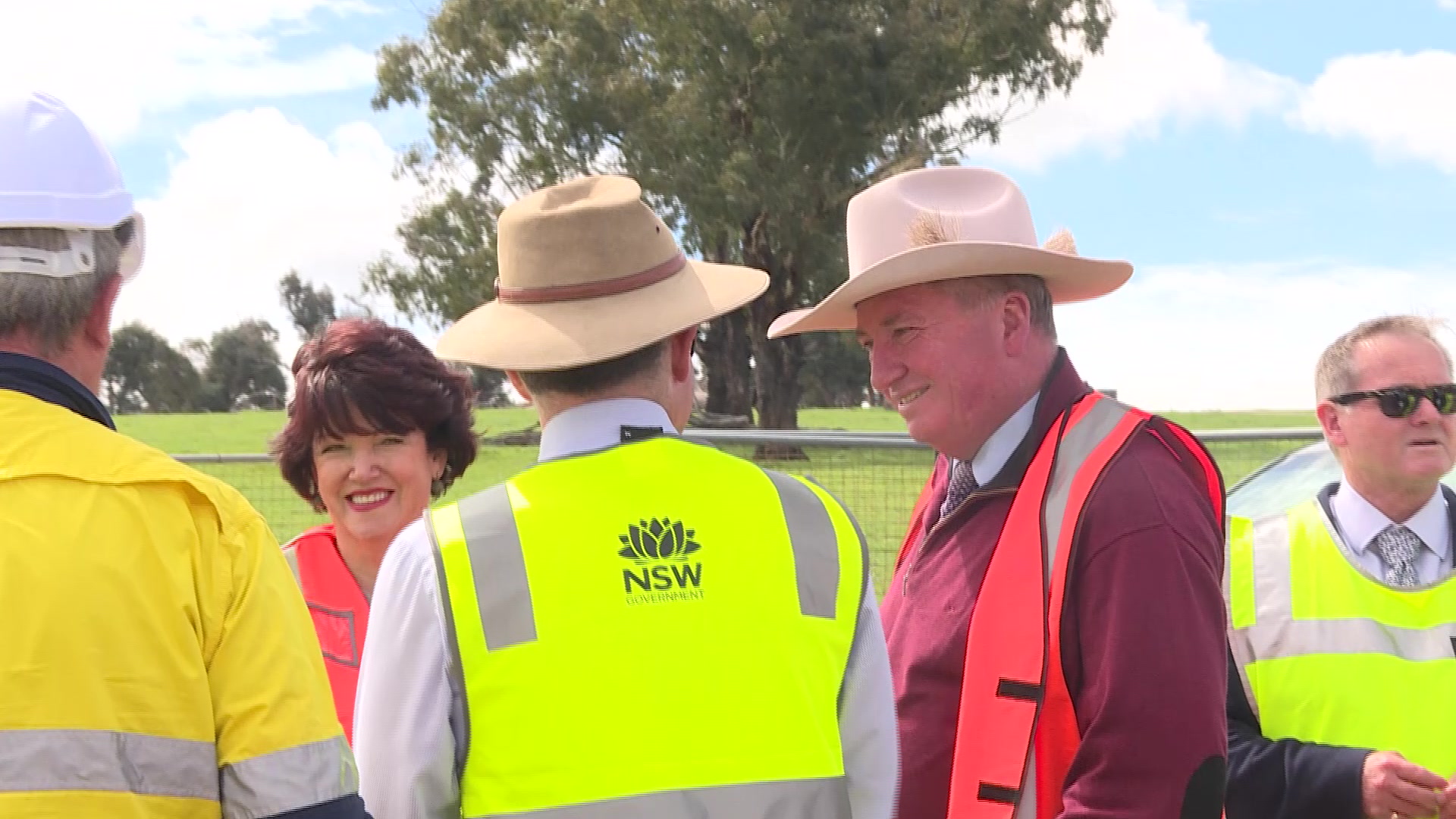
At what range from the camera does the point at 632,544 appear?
1787 mm

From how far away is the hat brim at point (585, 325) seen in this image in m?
1.97

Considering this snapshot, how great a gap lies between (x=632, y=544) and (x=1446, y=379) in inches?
102

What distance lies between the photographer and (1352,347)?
11.3ft

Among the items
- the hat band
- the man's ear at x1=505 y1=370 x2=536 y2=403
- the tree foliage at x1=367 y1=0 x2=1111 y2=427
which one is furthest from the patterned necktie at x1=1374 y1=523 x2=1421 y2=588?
the tree foliage at x1=367 y1=0 x2=1111 y2=427

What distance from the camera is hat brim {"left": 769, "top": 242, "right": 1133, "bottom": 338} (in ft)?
8.86

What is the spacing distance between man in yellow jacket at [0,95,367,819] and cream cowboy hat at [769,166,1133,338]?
1473 millimetres

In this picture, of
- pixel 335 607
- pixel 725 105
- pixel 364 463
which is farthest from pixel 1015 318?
pixel 725 105

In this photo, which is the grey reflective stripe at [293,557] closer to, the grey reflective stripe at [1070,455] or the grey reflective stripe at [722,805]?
the grey reflective stripe at [722,805]

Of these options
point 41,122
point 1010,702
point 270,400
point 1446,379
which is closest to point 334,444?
point 41,122

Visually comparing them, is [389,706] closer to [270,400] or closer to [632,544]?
[632,544]

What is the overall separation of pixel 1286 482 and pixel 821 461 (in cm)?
461

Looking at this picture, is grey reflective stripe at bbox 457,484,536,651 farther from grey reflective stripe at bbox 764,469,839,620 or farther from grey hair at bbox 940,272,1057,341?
grey hair at bbox 940,272,1057,341

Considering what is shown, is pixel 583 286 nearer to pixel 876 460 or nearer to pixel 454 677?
pixel 454 677

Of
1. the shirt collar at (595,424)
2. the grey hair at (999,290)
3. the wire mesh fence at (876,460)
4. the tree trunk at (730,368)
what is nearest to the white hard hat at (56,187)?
the shirt collar at (595,424)
